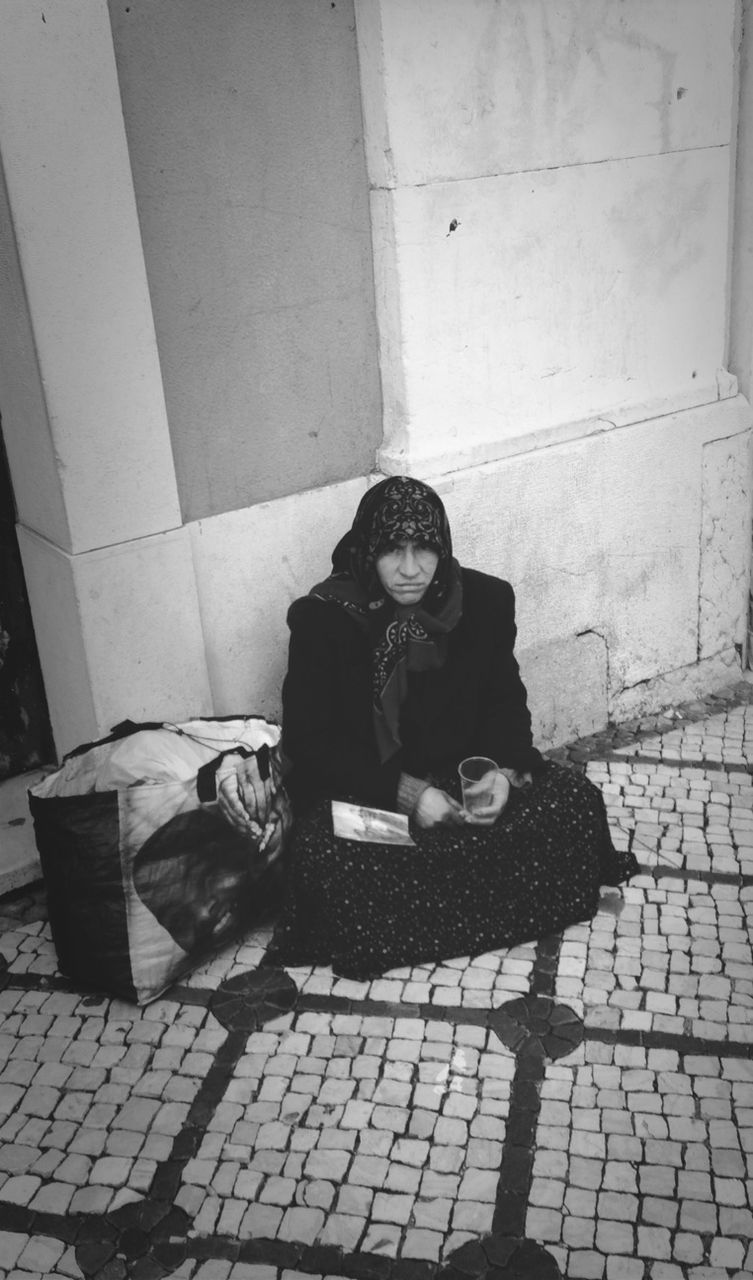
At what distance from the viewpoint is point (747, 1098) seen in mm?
3023

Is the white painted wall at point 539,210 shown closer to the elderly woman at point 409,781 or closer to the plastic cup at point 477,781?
the elderly woman at point 409,781

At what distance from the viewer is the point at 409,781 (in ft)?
12.0

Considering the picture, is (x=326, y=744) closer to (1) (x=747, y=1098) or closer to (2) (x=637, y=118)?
(1) (x=747, y=1098)

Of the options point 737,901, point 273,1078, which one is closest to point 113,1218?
point 273,1078

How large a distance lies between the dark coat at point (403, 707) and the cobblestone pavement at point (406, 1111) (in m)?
0.52

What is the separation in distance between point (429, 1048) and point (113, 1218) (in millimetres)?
Answer: 859

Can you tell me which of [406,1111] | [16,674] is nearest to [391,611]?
[16,674]

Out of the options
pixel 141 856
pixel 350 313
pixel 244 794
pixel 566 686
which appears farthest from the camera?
pixel 566 686

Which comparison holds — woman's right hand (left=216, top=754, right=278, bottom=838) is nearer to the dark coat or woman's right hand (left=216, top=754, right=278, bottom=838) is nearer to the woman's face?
the dark coat

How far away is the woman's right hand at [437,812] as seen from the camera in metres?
3.59

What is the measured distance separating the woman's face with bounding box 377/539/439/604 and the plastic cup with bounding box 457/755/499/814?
48 cm

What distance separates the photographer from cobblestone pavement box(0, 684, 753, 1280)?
269 cm

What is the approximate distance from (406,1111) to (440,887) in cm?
66

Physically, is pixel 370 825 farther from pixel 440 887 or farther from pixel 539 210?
pixel 539 210
